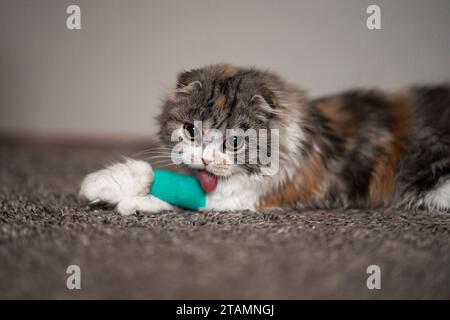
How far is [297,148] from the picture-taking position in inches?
65.7

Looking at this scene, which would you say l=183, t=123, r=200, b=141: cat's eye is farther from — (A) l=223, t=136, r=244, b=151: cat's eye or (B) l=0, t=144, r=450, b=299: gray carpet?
(B) l=0, t=144, r=450, b=299: gray carpet

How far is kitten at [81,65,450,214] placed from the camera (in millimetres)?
1522

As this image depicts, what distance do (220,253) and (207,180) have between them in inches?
19.8

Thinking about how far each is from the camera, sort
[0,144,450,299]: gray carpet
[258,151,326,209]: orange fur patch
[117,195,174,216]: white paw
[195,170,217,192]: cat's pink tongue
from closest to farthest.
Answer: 1. [0,144,450,299]: gray carpet
2. [117,195,174,216]: white paw
3. [195,170,217,192]: cat's pink tongue
4. [258,151,326,209]: orange fur patch

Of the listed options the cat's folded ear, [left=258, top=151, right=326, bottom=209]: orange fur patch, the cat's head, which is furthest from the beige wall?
[left=258, top=151, right=326, bottom=209]: orange fur patch

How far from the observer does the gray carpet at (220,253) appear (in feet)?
3.08

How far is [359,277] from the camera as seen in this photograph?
1.00m

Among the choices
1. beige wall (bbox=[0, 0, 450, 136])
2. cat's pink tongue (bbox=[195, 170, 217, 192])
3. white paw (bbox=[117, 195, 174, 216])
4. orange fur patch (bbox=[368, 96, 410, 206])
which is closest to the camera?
white paw (bbox=[117, 195, 174, 216])

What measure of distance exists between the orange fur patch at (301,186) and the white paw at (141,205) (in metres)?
0.40

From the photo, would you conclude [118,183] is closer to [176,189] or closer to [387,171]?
[176,189]

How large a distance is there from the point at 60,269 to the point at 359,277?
734 mm

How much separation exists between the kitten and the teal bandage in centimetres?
3
